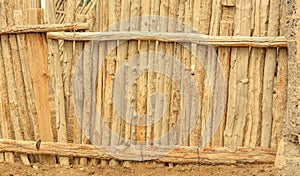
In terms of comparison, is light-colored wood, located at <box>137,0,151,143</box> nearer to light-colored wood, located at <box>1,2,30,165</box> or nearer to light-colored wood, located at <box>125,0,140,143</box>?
light-colored wood, located at <box>125,0,140,143</box>

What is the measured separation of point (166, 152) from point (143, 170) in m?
0.31

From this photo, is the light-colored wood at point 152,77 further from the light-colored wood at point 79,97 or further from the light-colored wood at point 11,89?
the light-colored wood at point 11,89

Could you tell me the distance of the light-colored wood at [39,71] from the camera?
5.53 meters

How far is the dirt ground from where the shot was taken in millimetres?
5365

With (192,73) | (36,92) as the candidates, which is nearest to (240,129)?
(192,73)

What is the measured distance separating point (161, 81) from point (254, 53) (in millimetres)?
965

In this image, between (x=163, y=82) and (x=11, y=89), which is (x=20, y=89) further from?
(x=163, y=82)

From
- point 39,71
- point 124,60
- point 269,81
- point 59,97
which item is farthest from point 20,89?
point 269,81

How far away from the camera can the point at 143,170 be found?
5.56 metres

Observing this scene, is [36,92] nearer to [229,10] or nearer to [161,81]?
[161,81]

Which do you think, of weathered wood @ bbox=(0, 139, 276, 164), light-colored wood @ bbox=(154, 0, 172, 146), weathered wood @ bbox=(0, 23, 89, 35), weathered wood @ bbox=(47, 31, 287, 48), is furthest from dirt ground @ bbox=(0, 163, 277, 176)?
weathered wood @ bbox=(0, 23, 89, 35)

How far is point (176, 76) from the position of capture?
17.7ft

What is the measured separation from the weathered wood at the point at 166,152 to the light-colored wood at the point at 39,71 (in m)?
0.18

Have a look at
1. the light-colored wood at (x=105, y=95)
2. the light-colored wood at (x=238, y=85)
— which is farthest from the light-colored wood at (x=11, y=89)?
the light-colored wood at (x=238, y=85)
